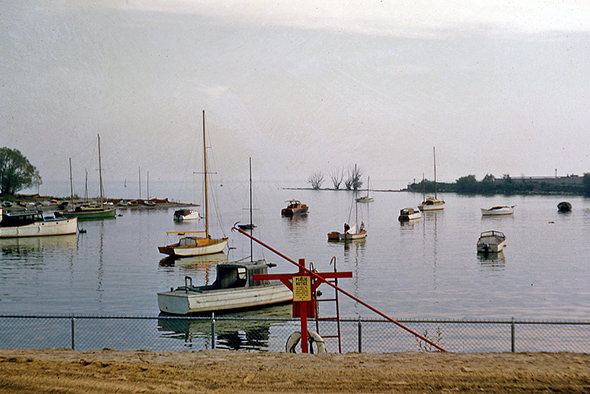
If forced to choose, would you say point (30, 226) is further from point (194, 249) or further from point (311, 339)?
point (311, 339)

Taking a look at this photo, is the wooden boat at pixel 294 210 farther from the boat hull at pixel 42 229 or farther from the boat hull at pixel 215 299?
the boat hull at pixel 215 299

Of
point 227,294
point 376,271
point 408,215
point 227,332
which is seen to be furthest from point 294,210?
point 227,332

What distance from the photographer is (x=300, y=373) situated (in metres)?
14.0

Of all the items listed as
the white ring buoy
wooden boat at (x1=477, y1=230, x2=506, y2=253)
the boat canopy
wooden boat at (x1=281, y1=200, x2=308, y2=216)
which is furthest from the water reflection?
wooden boat at (x1=281, y1=200, x2=308, y2=216)

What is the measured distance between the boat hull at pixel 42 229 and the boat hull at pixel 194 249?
3207 centimetres

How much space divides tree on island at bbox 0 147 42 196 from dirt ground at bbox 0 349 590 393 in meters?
165

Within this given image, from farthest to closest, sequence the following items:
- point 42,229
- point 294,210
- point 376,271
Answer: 1. point 294,210
2. point 42,229
3. point 376,271

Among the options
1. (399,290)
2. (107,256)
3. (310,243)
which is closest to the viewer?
(399,290)

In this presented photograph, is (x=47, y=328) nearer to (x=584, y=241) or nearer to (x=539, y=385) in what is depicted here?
(x=539, y=385)

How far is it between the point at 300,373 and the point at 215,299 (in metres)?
17.1

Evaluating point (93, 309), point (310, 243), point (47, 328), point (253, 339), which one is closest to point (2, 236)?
point (310, 243)

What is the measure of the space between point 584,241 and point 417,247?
76.1ft

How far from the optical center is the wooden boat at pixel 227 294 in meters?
30.2

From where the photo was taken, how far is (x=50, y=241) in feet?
263
